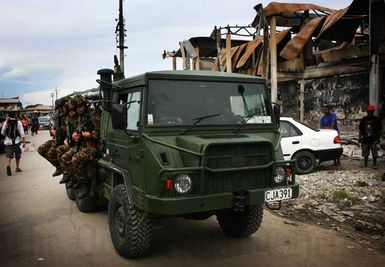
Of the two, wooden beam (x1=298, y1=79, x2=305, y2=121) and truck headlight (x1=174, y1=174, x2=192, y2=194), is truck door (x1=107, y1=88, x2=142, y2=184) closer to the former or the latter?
truck headlight (x1=174, y1=174, x2=192, y2=194)

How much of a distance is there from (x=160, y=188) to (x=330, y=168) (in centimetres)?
727

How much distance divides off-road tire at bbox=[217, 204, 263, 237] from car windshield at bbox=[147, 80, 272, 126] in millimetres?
1132

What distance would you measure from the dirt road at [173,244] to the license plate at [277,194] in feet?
2.26

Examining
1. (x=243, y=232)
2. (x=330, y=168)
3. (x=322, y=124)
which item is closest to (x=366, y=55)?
(x=322, y=124)

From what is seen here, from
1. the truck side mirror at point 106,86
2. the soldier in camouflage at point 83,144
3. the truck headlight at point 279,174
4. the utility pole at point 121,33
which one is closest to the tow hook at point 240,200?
the truck headlight at point 279,174

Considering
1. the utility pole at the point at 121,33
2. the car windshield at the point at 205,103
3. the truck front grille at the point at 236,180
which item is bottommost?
the truck front grille at the point at 236,180

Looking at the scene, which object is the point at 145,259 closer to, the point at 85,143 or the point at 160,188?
the point at 160,188

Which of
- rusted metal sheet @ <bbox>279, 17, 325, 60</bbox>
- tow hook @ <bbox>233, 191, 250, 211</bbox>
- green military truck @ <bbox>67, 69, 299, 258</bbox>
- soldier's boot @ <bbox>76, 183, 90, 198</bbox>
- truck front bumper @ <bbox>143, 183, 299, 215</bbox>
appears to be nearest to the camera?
truck front bumper @ <bbox>143, 183, 299, 215</bbox>

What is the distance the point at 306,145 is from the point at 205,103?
5.56m

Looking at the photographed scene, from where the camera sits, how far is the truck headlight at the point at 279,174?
4.44 m

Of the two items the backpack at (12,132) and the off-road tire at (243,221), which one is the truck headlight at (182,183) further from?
the backpack at (12,132)

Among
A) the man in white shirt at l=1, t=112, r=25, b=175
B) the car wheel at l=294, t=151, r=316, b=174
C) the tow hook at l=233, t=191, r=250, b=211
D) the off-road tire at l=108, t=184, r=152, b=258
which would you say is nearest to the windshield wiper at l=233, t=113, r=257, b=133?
the tow hook at l=233, t=191, r=250, b=211

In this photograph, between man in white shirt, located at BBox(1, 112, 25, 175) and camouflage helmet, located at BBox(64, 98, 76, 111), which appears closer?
camouflage helmet, located at BBox(64, 98, 76, 111)

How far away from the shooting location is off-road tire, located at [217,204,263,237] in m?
5.01
